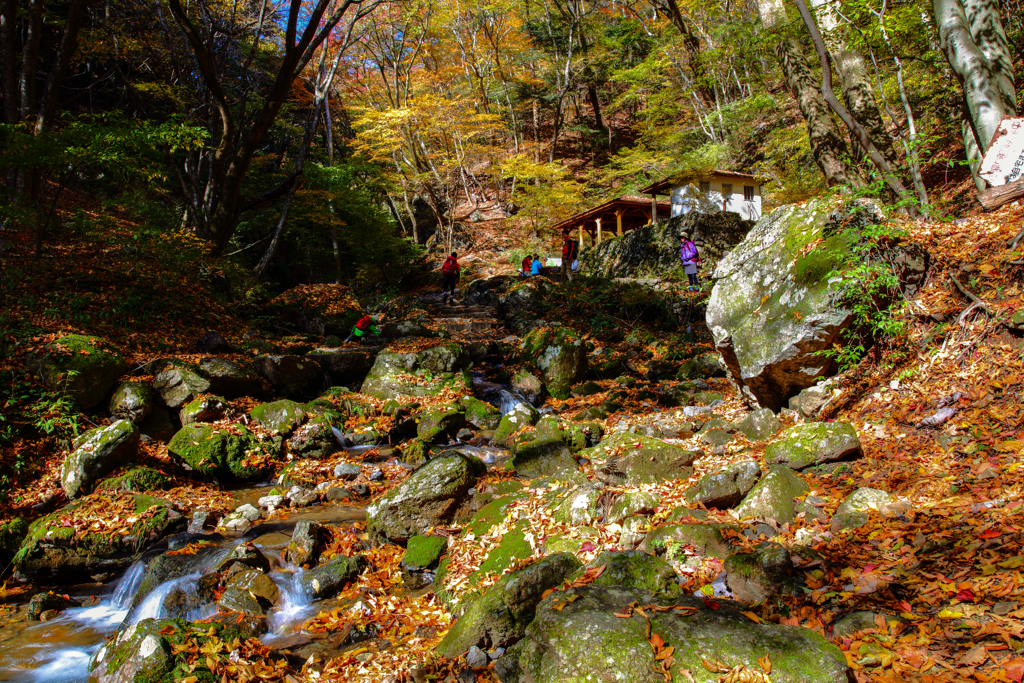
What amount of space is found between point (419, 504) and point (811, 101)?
1040 cm

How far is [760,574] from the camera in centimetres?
319

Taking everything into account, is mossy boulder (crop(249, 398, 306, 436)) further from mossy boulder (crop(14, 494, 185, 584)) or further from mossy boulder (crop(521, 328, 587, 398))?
mossy boulder (crop(521, 328, 587, 398))

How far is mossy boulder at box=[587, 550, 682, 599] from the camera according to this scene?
11.3ft

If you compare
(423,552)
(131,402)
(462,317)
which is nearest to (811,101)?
(423,552)

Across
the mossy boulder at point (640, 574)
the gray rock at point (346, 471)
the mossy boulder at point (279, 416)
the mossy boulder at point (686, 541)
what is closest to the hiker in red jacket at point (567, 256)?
the mossy boulder at point (279, 416)

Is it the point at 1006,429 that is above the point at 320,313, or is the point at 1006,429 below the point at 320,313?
below

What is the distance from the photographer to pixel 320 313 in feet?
52.2

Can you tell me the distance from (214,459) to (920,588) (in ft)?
25.9

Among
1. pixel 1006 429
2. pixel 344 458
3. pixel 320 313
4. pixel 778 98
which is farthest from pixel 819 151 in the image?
pixel 778 98

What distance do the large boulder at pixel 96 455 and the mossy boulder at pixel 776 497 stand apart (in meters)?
7.49

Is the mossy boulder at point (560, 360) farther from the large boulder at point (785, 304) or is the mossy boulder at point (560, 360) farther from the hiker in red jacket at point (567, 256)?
the hiker in red jacket at point (567, 256)

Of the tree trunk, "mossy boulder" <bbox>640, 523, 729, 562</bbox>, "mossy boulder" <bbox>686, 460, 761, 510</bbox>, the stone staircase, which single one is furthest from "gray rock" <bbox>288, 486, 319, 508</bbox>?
the tree trunk

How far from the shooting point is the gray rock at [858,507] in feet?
11.5

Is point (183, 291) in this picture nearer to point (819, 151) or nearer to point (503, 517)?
point (503, 517)
